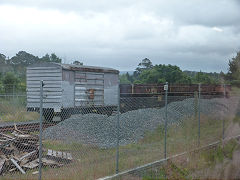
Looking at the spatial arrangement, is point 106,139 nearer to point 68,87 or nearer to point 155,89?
point 68,87

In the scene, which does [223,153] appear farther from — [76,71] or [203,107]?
[76,71]

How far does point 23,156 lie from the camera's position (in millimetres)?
7258

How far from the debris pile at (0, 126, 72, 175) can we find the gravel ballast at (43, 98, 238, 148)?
755mm

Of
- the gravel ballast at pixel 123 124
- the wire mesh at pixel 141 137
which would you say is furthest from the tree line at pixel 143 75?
the wire mesh at pixel 141 137

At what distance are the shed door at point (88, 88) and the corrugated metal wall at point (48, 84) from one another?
1239 millimetres

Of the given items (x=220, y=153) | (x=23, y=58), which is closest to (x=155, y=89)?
(x=220, y=153)

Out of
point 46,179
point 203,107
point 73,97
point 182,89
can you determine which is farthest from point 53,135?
point 182,89

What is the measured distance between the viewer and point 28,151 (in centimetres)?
777

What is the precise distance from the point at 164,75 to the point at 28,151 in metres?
31.5

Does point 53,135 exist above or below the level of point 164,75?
below

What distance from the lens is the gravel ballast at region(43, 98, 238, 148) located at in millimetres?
8781

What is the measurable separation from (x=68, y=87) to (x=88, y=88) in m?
1.60

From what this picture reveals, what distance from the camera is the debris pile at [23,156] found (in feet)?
22.5

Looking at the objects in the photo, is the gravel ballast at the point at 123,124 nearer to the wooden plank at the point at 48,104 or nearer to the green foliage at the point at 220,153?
the green foliage at the point at 220,153
